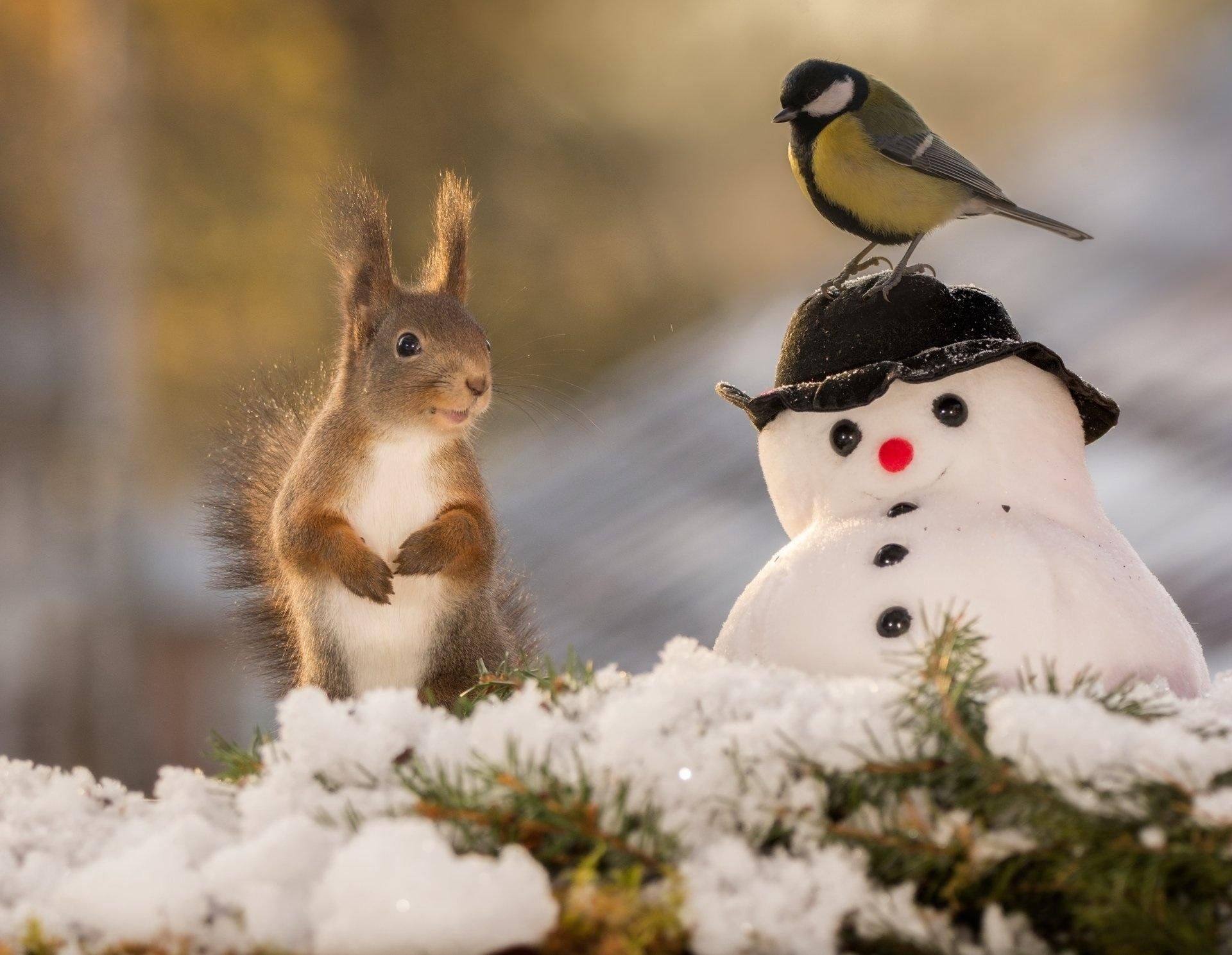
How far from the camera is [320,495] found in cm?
81

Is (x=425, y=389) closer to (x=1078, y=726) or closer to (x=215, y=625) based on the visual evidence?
(x=1078, y=726)

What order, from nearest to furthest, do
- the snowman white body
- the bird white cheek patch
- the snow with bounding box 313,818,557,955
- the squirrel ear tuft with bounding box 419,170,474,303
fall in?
the snow with bounding box 313,818,557,955
the snowman white body
the bird white cheek patch
the squirrel ear tuft with bounding box 419,170,474,303

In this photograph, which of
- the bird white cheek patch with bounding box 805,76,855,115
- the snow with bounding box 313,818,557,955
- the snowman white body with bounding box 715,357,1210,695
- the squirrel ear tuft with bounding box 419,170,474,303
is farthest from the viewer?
the squirrel ear tuft with bounding box 419,170,474,303

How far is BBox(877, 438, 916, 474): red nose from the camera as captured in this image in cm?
73

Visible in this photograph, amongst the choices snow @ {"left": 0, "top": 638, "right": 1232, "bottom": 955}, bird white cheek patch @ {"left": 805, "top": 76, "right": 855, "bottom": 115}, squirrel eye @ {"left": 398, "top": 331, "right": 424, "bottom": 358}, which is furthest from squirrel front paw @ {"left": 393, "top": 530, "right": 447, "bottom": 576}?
bird white cheek patch @ {"left": 805, "top": 76, "right": 855, "bottom": 115}

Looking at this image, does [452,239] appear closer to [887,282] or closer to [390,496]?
[390,496]

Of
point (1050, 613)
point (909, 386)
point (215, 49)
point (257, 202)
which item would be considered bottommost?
point (1050, 613)

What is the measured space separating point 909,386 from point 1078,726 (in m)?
0.35

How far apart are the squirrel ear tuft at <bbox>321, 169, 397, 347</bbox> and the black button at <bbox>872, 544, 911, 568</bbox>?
37cm

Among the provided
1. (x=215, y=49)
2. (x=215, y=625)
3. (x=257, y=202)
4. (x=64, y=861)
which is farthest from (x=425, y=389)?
(x=215, y=49)

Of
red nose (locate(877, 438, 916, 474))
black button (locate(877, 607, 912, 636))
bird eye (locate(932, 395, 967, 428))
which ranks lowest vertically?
black button (locate(877, 607, 912, 636))

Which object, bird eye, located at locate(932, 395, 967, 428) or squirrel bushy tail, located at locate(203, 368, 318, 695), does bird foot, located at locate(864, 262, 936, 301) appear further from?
squirrel bushy tail, located at locate(203, 368, 318, 695)

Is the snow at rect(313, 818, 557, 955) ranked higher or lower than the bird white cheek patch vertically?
lower

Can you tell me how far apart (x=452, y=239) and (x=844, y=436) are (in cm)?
33
